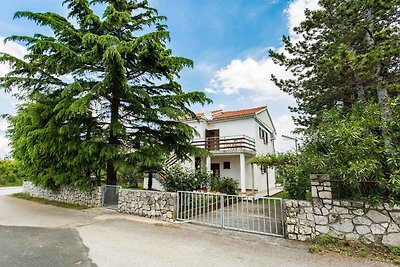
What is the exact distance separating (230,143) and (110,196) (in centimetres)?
943

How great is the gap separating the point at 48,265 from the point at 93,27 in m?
10.3

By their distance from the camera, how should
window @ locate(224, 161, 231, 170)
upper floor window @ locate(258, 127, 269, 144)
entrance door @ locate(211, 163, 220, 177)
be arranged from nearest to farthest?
window @ locate(224, 161, 231, 170)
entrance door @ locate(211, 163, 220, 177)
upper floor window @ locate(258, 127, 269, 144)

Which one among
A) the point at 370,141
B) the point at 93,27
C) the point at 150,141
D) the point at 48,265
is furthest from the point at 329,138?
the point at 93,27

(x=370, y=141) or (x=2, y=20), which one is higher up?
(x=2, y=20)

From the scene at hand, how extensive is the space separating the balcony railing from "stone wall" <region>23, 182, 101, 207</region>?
9.29 metres

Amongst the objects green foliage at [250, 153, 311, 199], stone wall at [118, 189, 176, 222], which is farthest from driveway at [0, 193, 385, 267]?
green foliage at [250, 153, 311, 199]

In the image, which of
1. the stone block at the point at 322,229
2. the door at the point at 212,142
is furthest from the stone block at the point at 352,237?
the door at the point at 212,142

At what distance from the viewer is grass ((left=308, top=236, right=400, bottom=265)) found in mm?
4242

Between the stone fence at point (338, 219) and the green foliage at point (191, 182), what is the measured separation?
5.40m

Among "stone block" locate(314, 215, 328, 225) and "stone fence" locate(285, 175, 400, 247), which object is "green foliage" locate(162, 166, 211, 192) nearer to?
"stone fence" locate(285, 175, 400, 247)

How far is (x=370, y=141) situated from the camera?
4434 millimetres

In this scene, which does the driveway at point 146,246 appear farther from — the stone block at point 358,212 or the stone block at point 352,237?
the stone block at point 358,212

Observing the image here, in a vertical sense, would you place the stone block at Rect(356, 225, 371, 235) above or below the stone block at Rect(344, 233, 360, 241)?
above

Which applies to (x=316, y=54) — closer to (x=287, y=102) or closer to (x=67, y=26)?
(x=287, y=102)
